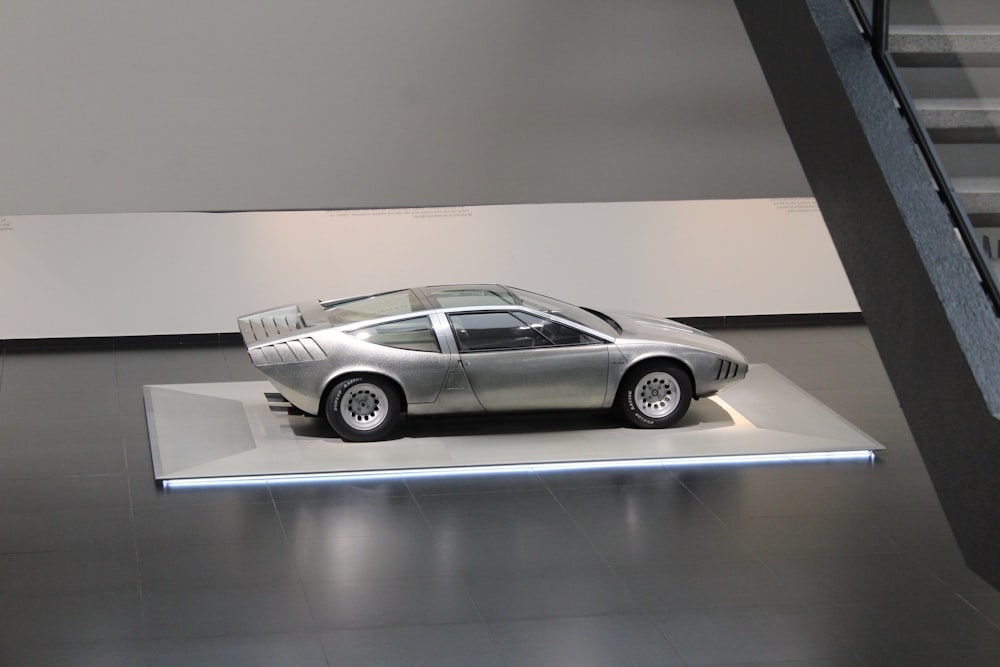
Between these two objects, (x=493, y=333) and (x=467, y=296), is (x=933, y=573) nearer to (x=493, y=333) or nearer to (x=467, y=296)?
(x=493, y=333)

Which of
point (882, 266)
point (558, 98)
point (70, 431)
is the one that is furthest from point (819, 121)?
point (70, 431)

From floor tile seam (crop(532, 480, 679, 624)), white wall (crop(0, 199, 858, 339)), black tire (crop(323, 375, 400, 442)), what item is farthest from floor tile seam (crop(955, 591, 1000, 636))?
white wall (crop(0, 199, 858, 339))

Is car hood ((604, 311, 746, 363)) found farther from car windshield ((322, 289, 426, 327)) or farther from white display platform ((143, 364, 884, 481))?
car windshield ((322, 289, 426, 327))

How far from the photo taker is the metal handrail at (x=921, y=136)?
3301 mm

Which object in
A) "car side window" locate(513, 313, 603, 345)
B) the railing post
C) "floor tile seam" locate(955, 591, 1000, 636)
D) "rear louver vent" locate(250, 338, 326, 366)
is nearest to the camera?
the railing post

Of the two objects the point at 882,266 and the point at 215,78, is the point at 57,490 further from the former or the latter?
the point at 882,266

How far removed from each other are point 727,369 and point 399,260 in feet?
14.4

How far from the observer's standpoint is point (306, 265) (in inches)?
514

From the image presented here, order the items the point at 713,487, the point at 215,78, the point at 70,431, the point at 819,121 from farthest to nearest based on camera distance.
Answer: the point at 70,431 → the point at 713,487 → the point at 215,78 → the point at 819,121

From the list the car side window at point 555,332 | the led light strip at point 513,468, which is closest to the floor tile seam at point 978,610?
the led light strip at point 513,468

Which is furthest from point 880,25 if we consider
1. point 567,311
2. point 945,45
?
point 567,311

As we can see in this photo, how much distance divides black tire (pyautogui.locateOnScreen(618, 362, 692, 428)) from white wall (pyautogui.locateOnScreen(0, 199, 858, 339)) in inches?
144

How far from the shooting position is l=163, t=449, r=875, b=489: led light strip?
28.6ft

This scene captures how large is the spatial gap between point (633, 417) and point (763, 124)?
2638 millimetres
